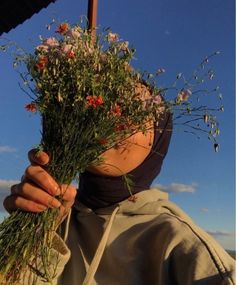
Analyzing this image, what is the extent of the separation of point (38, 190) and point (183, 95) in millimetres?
419

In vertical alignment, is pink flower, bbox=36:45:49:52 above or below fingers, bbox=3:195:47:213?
above

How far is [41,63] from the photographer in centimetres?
148

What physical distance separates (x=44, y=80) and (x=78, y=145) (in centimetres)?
18

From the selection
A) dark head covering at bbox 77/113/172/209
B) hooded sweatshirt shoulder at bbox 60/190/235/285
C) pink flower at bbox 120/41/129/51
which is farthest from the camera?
dark head covering at bbox 77/113/172/209

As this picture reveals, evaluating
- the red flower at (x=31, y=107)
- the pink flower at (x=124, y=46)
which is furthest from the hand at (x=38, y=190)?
the pink flower at (x=124, y=46)

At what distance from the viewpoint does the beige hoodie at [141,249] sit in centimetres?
141

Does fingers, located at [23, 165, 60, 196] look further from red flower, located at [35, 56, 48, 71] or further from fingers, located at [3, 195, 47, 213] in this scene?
red flower, located at [35, 56, 48, 71]

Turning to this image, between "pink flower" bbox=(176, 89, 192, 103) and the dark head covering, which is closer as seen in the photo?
"pink flower" bbox=(176, 89, 192, 103)

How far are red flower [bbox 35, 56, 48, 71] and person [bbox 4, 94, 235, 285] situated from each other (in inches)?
8.2

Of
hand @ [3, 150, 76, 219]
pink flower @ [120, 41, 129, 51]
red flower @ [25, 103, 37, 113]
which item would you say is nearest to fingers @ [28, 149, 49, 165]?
hand @ [3, 150, 76, 219]

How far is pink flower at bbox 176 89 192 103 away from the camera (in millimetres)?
1481

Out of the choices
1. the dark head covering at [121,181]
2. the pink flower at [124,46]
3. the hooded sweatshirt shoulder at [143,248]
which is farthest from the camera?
the dark head covering at [121,181]

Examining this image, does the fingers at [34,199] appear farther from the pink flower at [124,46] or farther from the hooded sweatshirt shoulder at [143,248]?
the pink flower at [124,46]

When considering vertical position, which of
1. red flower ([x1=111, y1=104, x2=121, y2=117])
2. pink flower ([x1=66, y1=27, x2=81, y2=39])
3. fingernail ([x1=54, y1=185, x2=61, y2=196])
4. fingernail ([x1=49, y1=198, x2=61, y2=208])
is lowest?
fingernail ([x1=49, y1=198, x2=61, y2=208])
